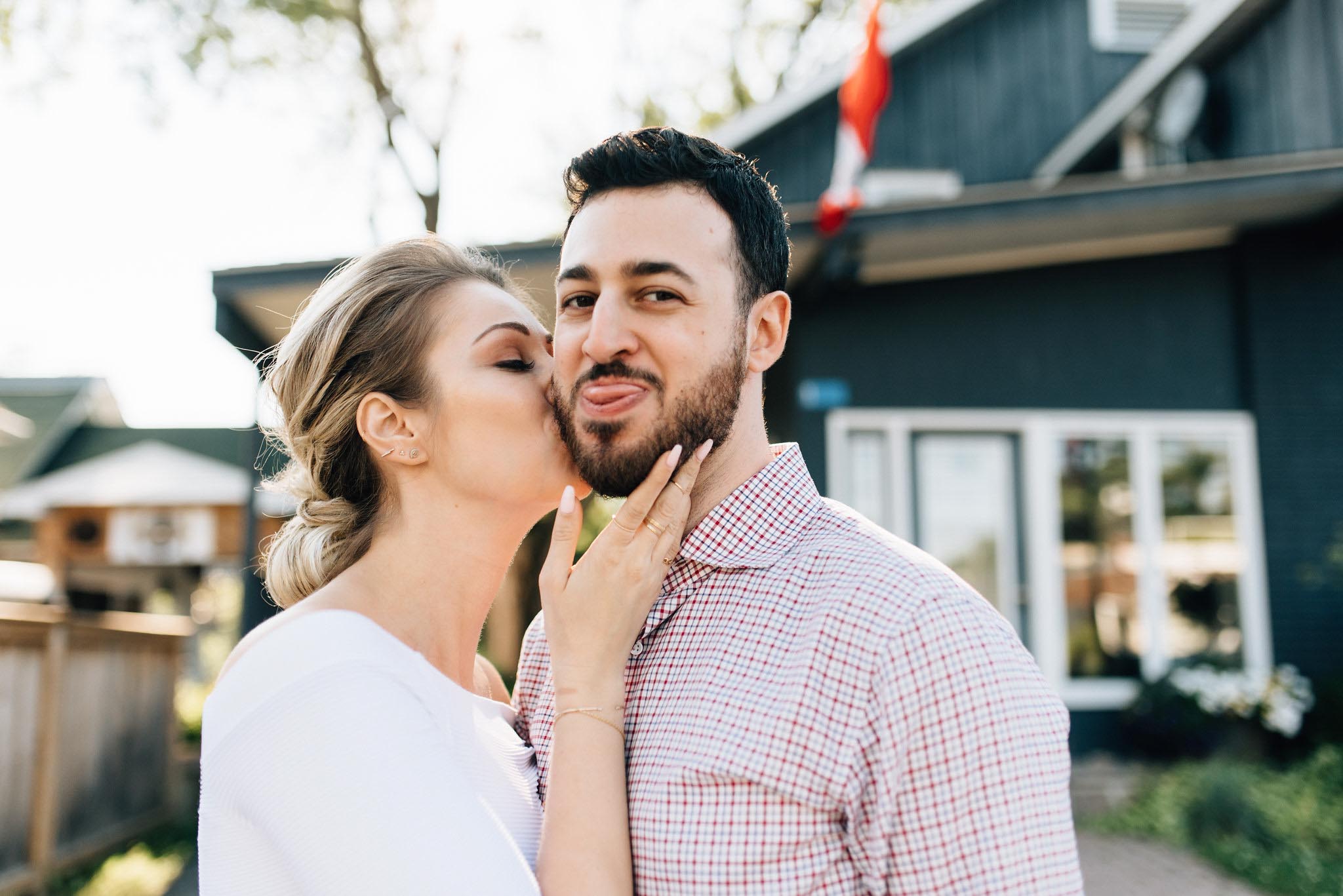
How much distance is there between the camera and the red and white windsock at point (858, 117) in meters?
6.79

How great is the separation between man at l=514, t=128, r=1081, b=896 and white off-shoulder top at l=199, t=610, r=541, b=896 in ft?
0.90

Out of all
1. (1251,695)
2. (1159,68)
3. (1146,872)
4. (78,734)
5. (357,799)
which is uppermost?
(1159,68)

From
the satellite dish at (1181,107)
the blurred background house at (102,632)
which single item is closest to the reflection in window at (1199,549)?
the satellite dish at (1181,107)

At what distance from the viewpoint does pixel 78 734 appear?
6.90m

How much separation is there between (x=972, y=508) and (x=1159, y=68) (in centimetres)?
596

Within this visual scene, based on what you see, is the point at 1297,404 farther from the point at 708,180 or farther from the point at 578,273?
the point at 578,273

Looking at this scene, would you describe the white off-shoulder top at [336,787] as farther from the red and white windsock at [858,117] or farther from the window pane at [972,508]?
the window pane at [972,508]

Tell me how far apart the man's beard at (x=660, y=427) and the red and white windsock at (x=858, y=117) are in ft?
16.5

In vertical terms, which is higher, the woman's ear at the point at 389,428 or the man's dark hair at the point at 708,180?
the man's dark hair at the point at 708,180

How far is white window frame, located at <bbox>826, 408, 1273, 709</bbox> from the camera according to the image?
8.33 metres

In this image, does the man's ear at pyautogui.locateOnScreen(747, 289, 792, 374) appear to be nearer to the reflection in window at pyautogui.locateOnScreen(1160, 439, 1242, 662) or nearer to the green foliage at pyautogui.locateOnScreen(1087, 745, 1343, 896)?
the green foliage at pyautogui.locateOnScreen(1087, 745, 1343, 896)

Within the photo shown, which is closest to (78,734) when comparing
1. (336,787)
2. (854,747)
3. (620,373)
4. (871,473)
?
(871,473)

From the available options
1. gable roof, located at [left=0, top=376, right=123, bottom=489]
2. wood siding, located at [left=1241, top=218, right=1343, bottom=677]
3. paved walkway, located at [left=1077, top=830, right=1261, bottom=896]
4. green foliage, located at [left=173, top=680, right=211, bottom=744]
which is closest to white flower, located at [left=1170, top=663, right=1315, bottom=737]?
wood siding, located at [left=1241, top=218, right=1343, bottom=677]

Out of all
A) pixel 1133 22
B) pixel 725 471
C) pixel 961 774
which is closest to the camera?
pixel 961 774
